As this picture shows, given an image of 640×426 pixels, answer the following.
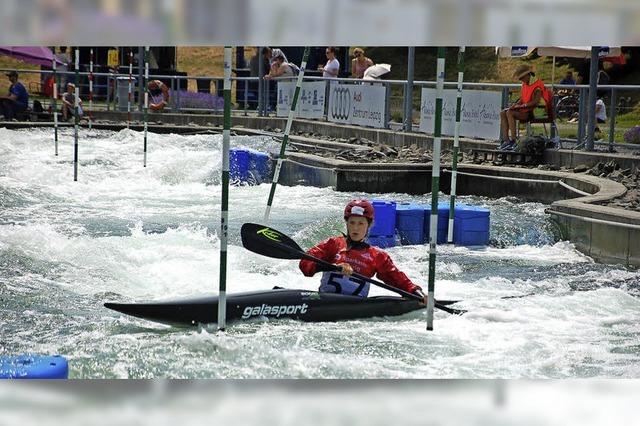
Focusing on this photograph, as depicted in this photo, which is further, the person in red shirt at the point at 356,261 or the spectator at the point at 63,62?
the spectator at the point at 63,62

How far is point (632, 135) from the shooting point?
15.0 m

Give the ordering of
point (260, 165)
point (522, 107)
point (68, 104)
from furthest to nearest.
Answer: point (68, 104), point (260, 165), point (522, 107)

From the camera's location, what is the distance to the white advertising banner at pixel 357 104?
61.8 ft

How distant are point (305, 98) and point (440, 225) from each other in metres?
10.1

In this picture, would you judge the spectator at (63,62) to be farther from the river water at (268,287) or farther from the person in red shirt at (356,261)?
the person in red shirt at (356,261)

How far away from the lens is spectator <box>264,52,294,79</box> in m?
21.9

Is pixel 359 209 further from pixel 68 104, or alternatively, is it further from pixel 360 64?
pixel 68 104

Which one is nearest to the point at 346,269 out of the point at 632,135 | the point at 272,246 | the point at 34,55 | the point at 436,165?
the point at 272,246

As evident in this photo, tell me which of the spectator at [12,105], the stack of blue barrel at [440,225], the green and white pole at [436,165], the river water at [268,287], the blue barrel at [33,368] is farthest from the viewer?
the spectator at [12,105]

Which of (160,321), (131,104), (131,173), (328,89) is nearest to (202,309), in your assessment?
(160,321)

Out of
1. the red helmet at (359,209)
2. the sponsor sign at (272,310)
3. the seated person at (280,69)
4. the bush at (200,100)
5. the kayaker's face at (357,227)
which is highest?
the seated person at (280,69)

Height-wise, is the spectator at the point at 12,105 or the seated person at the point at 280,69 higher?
the seated person at the point at 280,69

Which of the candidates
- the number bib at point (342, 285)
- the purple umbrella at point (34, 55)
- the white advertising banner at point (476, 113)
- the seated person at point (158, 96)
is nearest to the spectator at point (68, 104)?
the purple umbrella at point (34, 55)

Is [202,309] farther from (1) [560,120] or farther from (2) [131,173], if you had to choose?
(2) [131,173]
